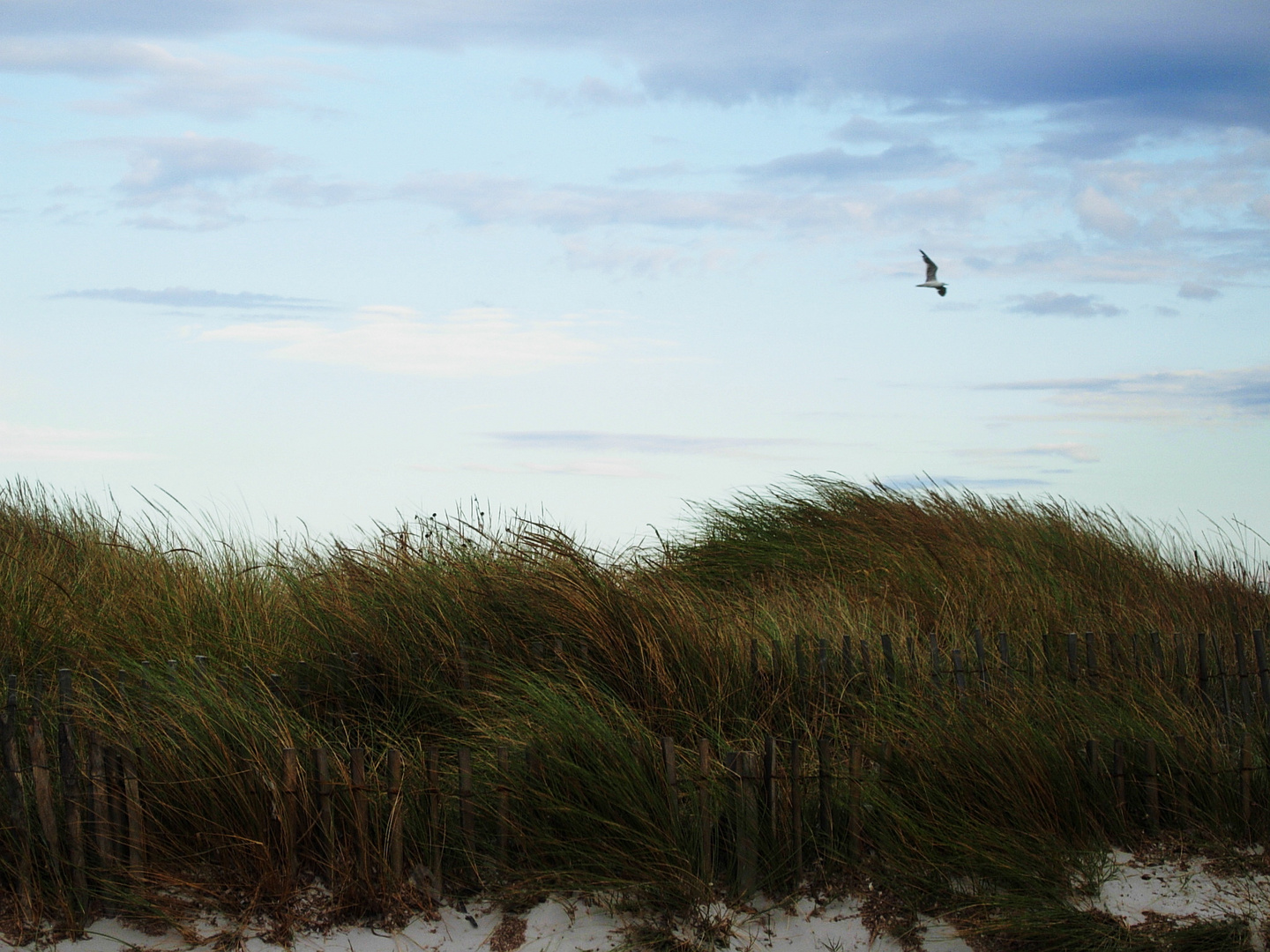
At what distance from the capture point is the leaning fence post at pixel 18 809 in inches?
169

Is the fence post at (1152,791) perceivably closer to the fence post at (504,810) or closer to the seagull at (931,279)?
the fence post at (504,810)

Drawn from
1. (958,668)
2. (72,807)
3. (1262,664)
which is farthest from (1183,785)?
(72,807)

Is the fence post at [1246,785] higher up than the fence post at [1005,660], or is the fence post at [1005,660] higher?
the fence post at [1005,660]

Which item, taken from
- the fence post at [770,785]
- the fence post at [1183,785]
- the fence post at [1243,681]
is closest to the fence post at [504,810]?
the fence post at [770,785]

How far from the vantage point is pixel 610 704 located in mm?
5426

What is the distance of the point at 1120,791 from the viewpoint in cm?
473

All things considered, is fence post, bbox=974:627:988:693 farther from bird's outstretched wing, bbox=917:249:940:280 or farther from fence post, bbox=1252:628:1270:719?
bird's outstretched wing, bbox=917:249:940:280

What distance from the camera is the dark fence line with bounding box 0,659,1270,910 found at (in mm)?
4312

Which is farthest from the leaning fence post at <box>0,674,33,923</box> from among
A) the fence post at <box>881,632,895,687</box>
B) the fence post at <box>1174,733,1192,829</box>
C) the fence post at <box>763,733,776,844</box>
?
the fence post at <box>1174,733,1192,829</box>

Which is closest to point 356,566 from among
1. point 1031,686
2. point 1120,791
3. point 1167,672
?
point 1031,686

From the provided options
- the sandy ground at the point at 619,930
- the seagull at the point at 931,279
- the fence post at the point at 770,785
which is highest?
the seagull at the point at 931,279

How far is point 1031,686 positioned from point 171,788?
445cm

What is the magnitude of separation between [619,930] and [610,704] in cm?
141

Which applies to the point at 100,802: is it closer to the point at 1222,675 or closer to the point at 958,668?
the point at 958,668
